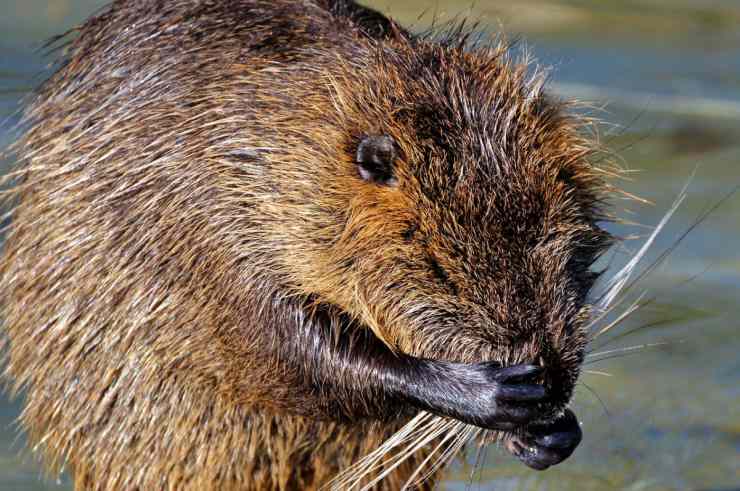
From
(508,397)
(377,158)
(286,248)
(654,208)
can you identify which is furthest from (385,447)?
(654,208)

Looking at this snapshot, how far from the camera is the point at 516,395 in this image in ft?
13.5

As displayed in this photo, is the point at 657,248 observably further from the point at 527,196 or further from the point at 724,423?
the point at 527,196

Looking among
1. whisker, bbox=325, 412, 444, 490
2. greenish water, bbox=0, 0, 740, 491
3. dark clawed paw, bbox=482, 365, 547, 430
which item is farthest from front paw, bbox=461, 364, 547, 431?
greenish water, bbox=0, 0, 740, 491

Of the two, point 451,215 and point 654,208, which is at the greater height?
point 451,215

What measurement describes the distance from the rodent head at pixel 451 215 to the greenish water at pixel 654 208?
0.77m

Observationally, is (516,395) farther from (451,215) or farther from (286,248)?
(286,248)

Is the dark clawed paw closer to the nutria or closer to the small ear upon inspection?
the nutria

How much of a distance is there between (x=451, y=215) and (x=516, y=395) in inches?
19.0

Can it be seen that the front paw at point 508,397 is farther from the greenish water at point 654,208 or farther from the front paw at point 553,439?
the greenish water at point 654,208

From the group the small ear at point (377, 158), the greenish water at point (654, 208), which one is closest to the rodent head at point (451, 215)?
the small ear at point (377, 158)

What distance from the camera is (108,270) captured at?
4820 mm

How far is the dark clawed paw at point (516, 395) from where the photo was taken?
4.09m

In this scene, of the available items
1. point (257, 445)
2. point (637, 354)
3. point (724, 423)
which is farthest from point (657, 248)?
point (257, 445)

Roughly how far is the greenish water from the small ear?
999 mm
